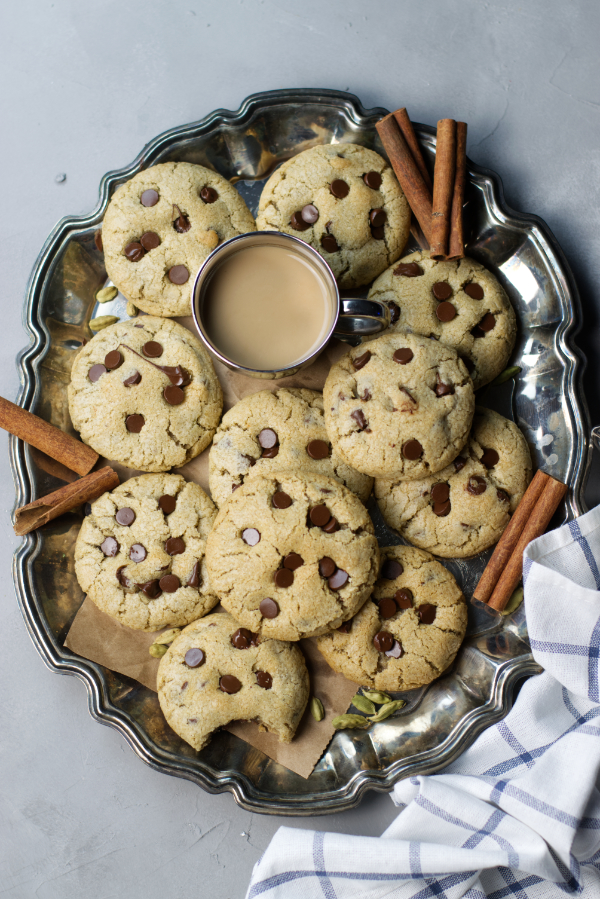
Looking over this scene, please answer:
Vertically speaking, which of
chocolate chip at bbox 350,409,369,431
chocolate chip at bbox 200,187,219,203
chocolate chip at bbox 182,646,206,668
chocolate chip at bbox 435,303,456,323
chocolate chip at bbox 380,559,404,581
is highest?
chocolate chip at bbox 200,187,219,203

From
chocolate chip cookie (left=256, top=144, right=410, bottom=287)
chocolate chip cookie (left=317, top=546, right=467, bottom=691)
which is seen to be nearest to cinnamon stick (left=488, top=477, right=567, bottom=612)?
chocolate chip cookie (left=317, top=546, right=467, bottom=691)

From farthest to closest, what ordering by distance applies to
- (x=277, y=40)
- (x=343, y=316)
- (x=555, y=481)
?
(x=277, y=40), (x=555, y=481), (x=343, y=316)

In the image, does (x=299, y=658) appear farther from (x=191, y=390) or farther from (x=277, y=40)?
(x=277, y=40)

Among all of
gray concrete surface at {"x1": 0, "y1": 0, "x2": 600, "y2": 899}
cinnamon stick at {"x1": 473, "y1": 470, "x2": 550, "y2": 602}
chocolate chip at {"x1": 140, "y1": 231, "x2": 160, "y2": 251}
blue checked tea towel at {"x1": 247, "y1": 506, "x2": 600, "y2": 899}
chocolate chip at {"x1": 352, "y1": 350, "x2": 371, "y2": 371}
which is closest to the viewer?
blue checked tea towel at {"x1": 247, "y1": 506, "x2": 600, "y2": 899}

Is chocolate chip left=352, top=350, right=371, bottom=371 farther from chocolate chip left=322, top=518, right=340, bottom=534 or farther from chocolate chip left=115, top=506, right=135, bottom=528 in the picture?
chocolate chip left=115, top=506, right=135, bottom=528

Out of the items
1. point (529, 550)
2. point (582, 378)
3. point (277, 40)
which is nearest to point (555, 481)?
point (529, 550)

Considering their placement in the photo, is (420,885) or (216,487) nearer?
(420,885)

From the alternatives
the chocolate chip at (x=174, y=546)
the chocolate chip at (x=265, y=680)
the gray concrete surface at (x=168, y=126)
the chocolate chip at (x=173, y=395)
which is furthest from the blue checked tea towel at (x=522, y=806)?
the chocolate chip at (x=173, y=395)
